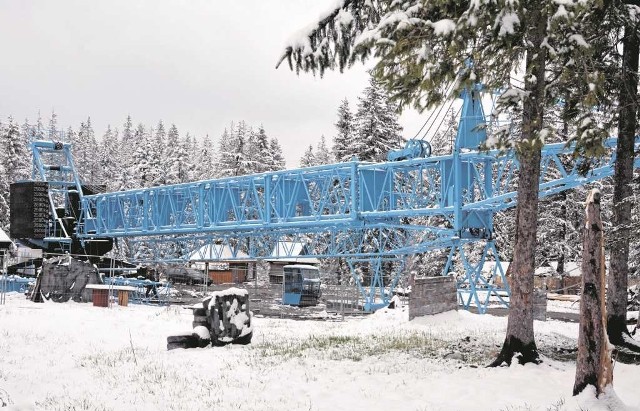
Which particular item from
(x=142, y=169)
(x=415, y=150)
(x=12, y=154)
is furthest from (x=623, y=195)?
(x=12, y=154)

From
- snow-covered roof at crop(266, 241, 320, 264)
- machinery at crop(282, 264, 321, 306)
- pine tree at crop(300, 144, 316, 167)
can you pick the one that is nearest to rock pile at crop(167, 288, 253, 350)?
snow-covered roof at crop(266, 241, 320, 264)

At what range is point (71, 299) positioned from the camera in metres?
24.8

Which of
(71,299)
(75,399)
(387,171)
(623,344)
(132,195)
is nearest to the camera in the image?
(75,399)

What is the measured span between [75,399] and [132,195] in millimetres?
26392

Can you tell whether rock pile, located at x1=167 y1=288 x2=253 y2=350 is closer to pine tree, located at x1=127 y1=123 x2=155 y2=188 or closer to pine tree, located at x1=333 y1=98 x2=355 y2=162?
pine tree, located at x1=333 y1=98 x2=355 y2=162

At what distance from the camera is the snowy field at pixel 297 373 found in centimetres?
768

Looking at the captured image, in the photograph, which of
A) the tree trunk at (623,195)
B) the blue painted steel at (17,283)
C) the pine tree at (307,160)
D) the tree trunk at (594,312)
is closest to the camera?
the tree trunk at (594,312)

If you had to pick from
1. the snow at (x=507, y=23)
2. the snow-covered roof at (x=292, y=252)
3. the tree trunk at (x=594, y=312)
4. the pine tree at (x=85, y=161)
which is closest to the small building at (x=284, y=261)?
the snow-covered roof at (x=292, y=252)

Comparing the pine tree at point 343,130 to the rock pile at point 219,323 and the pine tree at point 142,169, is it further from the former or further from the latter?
the rock pile at point 219,323

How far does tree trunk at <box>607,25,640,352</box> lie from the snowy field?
3.73 feet

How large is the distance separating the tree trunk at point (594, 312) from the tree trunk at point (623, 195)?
16.5 ft

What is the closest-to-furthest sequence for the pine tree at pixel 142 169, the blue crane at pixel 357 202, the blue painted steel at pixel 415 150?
the blue crane at pixel 357 202 < the blue painted steel at pixel 415 150 < the pine tree at pixel 142 169

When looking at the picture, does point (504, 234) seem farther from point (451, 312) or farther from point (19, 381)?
point (19, 381)

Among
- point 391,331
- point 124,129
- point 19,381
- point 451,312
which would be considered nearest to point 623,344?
point 391,331
